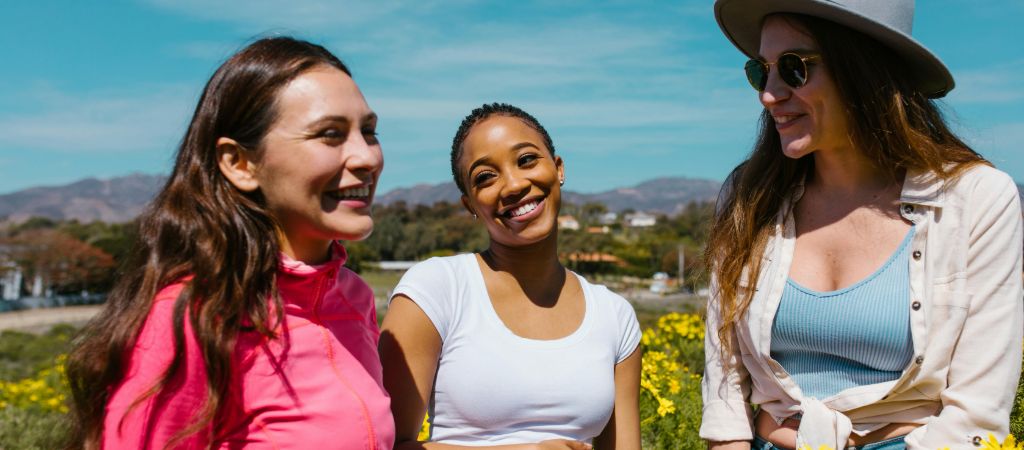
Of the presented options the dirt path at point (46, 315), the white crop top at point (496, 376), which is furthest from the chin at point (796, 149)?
the dirt path at point (46, 315)

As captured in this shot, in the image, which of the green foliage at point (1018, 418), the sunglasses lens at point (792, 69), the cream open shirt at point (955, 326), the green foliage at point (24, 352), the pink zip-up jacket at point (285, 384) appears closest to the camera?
the pink zip-up jacket at point (285, 384)

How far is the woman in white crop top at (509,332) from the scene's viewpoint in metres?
2.28

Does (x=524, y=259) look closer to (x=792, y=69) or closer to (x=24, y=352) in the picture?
(x=792, y=69)

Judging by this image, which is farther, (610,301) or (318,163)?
(610,301)

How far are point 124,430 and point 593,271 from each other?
2097 inches

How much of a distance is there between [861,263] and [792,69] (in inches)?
20.3

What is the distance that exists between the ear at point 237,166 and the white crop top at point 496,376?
590mm

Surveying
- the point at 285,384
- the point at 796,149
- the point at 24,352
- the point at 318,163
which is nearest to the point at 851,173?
the point at 796,149

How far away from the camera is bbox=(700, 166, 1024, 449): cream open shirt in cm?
208

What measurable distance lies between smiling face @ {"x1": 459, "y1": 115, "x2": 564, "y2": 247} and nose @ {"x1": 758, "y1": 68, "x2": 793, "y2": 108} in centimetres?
60

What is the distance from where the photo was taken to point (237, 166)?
183 centimetres

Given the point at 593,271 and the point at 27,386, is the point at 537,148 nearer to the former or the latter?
the point at 27,386

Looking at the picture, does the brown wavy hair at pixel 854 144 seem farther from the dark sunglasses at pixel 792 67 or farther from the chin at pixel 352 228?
the chin at pixel 352 228

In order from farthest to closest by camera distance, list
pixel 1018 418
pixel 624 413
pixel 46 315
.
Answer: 1. pixel 46 315
2. pixel 1018 418
3. pixel 624 413
